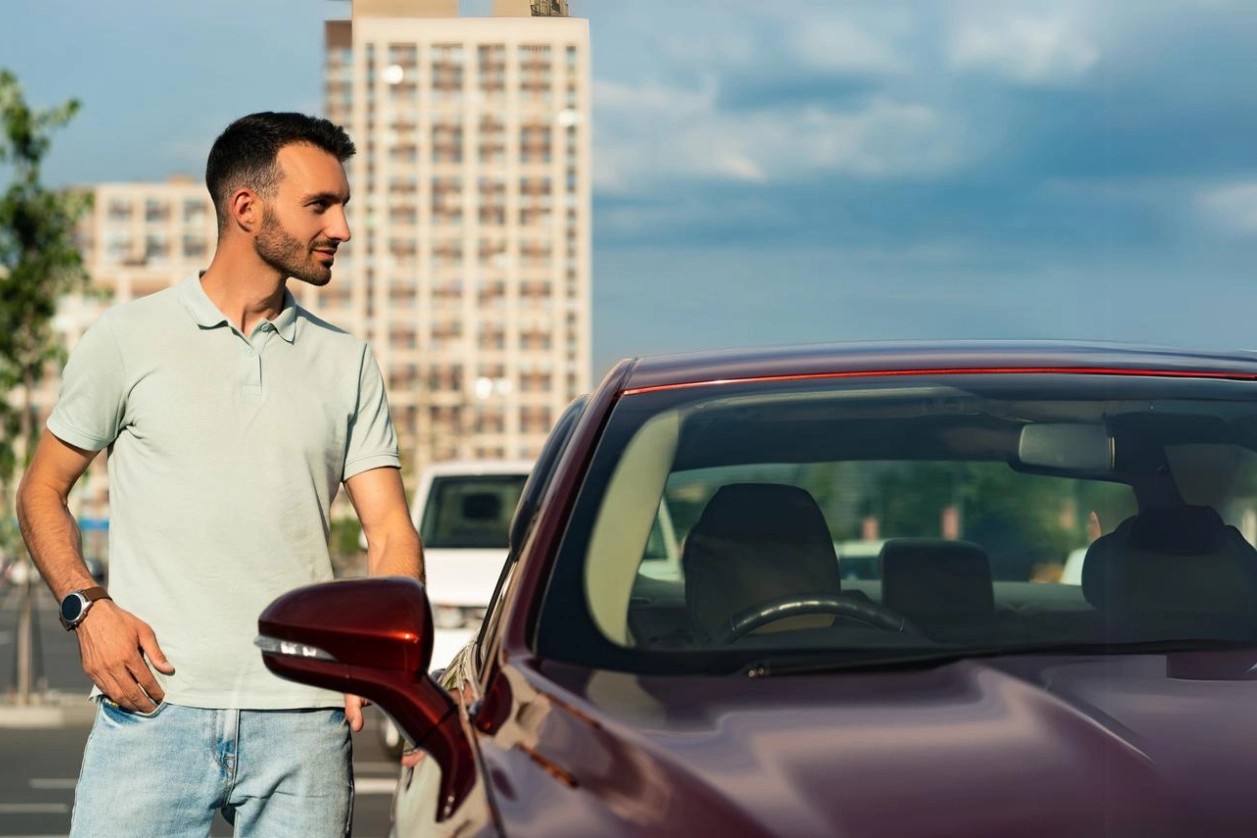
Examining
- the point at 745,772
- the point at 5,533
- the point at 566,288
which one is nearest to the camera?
the point at 745,772

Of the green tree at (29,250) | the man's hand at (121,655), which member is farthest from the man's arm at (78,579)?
the green tree at (29,250)

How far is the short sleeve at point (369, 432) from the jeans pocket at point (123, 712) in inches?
20.6

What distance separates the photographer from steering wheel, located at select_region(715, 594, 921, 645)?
8.36 feet

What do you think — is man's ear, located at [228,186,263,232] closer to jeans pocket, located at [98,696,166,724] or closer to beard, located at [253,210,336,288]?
beard, located at [253,210,336,288]

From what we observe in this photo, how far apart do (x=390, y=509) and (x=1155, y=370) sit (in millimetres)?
1275

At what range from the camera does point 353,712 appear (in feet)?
10.7

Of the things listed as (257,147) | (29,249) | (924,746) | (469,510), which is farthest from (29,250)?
(924,746)

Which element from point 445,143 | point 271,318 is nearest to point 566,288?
point 445,143

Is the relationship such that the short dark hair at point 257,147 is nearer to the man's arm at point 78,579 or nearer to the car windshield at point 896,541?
the man's arm at point 78,579

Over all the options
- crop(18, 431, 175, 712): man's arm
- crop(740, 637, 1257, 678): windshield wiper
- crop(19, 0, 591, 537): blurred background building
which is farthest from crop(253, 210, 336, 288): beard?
crop(19, 0, 591, 537): blurred background building

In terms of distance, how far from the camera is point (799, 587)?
8.70ft

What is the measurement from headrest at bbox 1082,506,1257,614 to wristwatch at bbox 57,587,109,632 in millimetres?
1508

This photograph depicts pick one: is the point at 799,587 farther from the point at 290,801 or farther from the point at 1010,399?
the point at 290,801

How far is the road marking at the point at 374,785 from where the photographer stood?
1112 centimetres
